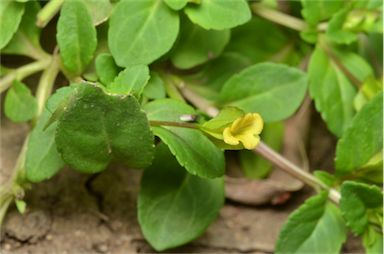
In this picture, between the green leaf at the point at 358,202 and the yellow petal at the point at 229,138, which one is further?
the green leaf at the point at 358,202

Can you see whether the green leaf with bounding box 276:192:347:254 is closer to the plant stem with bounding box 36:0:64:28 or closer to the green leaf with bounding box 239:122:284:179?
the green leaf with bounding box 239:122:284:179

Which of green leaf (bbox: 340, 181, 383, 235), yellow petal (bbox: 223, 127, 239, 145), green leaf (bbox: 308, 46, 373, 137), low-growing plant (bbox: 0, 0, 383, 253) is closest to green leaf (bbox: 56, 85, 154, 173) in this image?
low-growing plant (bbox: 0, 0, 383, 253)

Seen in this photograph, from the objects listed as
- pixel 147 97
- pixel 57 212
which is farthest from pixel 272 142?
pixel 57 212

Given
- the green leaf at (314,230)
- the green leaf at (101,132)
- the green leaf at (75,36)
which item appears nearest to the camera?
the green leaf at (101,132)

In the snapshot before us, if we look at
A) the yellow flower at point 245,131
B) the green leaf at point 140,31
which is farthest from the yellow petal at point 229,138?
the green leaf at point 140,31

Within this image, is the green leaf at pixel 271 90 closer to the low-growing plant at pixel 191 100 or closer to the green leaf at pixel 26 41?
the low-growing plant at pixel 191 100

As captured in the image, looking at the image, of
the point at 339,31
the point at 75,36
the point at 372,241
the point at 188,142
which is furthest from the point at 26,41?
the point at 372,241

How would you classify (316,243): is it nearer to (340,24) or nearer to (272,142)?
(272,142)

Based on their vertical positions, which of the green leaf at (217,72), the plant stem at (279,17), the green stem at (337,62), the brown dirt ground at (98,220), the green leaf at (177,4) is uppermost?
the green leaf at (177,4)
